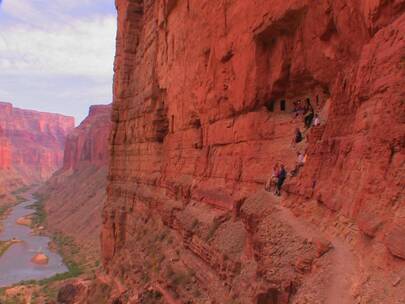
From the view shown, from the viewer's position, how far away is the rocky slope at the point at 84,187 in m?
52.2

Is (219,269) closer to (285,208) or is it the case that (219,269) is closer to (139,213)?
(285,208)

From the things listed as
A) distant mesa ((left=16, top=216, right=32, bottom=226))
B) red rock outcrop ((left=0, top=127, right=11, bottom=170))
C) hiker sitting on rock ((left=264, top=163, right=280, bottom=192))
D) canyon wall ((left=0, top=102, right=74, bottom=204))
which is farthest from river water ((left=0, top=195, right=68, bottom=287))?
canyon wall ((left=0, top=102, right=74, bottom=204))

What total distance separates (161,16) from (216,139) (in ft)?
26.0

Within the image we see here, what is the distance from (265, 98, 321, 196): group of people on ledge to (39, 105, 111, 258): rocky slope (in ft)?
114

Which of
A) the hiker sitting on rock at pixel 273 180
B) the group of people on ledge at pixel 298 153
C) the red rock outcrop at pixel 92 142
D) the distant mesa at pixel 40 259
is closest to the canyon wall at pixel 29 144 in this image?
the red rock outcrop at pixel 92 142

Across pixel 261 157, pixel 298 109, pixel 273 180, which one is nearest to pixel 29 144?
pixel 261 157

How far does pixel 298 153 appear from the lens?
8656mm

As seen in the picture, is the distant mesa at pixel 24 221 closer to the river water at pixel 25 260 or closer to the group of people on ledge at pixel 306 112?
the river water at pixel 25 260

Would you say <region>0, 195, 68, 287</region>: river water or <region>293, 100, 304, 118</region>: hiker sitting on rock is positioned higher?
<region>293, 100, 304, 118</region>: hiker sitting on rock

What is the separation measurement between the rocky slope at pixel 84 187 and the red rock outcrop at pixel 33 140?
45175 mm

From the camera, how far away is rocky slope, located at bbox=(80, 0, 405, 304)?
4.89 m

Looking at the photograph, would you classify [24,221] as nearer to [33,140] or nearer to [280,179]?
[280,179]

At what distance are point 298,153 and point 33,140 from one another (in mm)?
168576

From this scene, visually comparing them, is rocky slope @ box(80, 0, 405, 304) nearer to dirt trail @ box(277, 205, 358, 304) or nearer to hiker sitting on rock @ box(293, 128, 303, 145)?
dirt trail @ box(277, 205, 358, 304)
